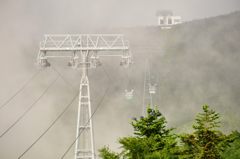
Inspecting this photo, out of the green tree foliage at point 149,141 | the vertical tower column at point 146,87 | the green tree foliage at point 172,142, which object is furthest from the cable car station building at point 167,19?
the green tree foliage at point 172,142

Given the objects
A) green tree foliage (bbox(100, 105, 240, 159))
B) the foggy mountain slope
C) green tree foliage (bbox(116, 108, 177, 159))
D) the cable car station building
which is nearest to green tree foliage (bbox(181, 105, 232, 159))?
green tree foliage (bbox(100, 105, 240, 159))

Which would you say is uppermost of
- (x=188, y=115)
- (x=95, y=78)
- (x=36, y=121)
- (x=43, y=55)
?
(x=95, y=78)

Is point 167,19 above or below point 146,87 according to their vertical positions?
above

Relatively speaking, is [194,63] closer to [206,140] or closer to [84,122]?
[84,122]

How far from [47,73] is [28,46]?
1934cm

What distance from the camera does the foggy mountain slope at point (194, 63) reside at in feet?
353

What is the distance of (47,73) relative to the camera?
136875mm

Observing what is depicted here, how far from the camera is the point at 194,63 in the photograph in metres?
132

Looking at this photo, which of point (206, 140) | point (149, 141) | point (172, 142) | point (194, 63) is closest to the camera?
point (206, 140)

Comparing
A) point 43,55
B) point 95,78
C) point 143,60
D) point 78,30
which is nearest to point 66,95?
point 95,78

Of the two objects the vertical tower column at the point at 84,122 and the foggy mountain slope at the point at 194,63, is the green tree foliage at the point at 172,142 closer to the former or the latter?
the vertical tower column at the point at 84,122

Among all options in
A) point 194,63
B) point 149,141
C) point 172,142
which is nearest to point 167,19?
point 194,63

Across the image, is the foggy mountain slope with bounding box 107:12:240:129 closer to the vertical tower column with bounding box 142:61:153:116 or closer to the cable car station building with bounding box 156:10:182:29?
the vertical tower column with bounding box 142:61:153:116

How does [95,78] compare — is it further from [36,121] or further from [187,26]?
[187,26]
